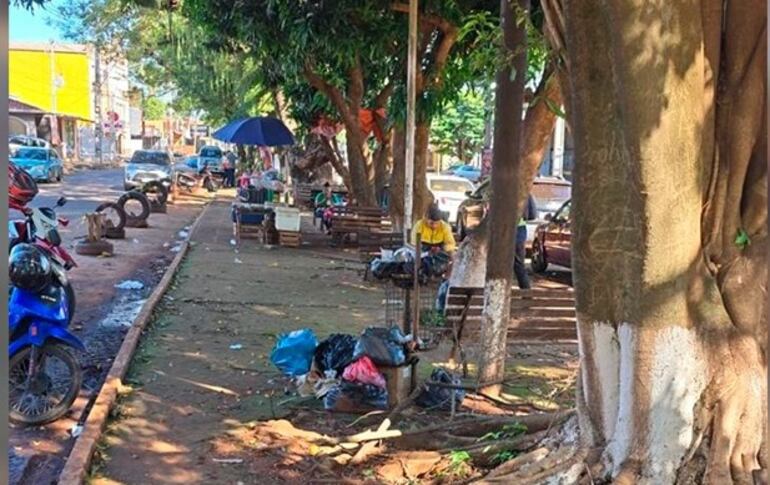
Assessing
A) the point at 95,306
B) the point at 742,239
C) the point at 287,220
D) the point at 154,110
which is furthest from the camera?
the point at 154,110

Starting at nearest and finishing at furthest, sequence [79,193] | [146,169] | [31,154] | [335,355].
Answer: [335,355], [79,193], [146,169], [31,154]

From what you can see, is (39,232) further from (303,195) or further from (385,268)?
(303,195)

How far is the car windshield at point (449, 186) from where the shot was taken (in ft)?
82.1

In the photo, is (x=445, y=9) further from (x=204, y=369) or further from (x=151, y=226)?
(x=151, y=226)

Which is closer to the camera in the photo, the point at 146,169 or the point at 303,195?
the point at 303,195

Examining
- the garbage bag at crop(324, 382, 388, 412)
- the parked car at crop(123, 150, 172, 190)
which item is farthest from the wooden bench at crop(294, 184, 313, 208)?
the garbage bag at crop(324, 382, 388, 412)

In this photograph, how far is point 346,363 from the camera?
610 centimetres

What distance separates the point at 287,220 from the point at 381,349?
1133 centimetres

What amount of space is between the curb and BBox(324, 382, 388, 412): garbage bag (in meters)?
1.60

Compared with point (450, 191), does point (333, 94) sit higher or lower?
higher

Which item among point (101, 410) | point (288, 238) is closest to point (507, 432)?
point (101, 410)

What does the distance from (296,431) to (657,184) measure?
3136mm

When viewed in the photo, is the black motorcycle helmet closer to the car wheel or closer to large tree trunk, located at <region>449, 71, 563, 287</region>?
large tree trunk, located at <region>449, 71, 563, 287</region>

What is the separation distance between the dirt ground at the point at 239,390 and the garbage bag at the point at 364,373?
0.26m
